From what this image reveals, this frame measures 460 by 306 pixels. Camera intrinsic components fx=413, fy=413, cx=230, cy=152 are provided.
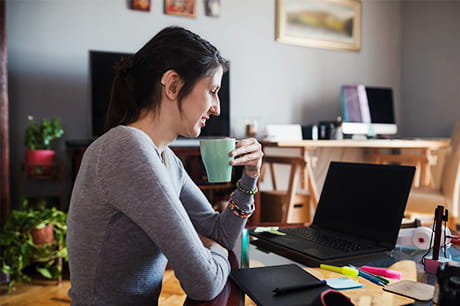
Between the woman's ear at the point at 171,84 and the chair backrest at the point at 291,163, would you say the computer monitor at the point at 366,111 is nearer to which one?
the chair backrest at the point at 291,163

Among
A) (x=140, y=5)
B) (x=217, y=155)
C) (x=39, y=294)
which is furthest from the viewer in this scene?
(x=140, y=5)

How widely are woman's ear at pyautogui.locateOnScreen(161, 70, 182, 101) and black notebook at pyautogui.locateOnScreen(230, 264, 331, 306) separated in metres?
0.37

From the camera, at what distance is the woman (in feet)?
2.22

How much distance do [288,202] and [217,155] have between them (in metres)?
2.13

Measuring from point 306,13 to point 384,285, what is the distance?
3.36m

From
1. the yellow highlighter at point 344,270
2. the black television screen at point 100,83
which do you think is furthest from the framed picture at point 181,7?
the yellow highlighter at point 344,270

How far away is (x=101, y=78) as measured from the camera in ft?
9.02

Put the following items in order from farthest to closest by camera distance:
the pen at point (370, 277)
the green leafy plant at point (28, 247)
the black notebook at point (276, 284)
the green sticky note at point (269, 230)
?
the green leafy plant at point (28, 247) < the green sticky note at point (269, 230) < the pen at point (370, 277) < the black notebook at point (276, 284)

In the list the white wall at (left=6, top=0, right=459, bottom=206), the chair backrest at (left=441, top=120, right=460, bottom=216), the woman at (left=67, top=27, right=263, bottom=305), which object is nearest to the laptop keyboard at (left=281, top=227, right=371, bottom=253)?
the woman at (left=67, top=27, right=263, bottom=305)

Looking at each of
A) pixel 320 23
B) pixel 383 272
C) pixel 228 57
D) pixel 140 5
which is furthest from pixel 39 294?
pixel 320 23

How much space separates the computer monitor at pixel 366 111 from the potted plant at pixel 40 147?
221cm

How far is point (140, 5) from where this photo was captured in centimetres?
307

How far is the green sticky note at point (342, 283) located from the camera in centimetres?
70

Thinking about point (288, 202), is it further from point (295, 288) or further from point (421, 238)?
point (295, 288)
